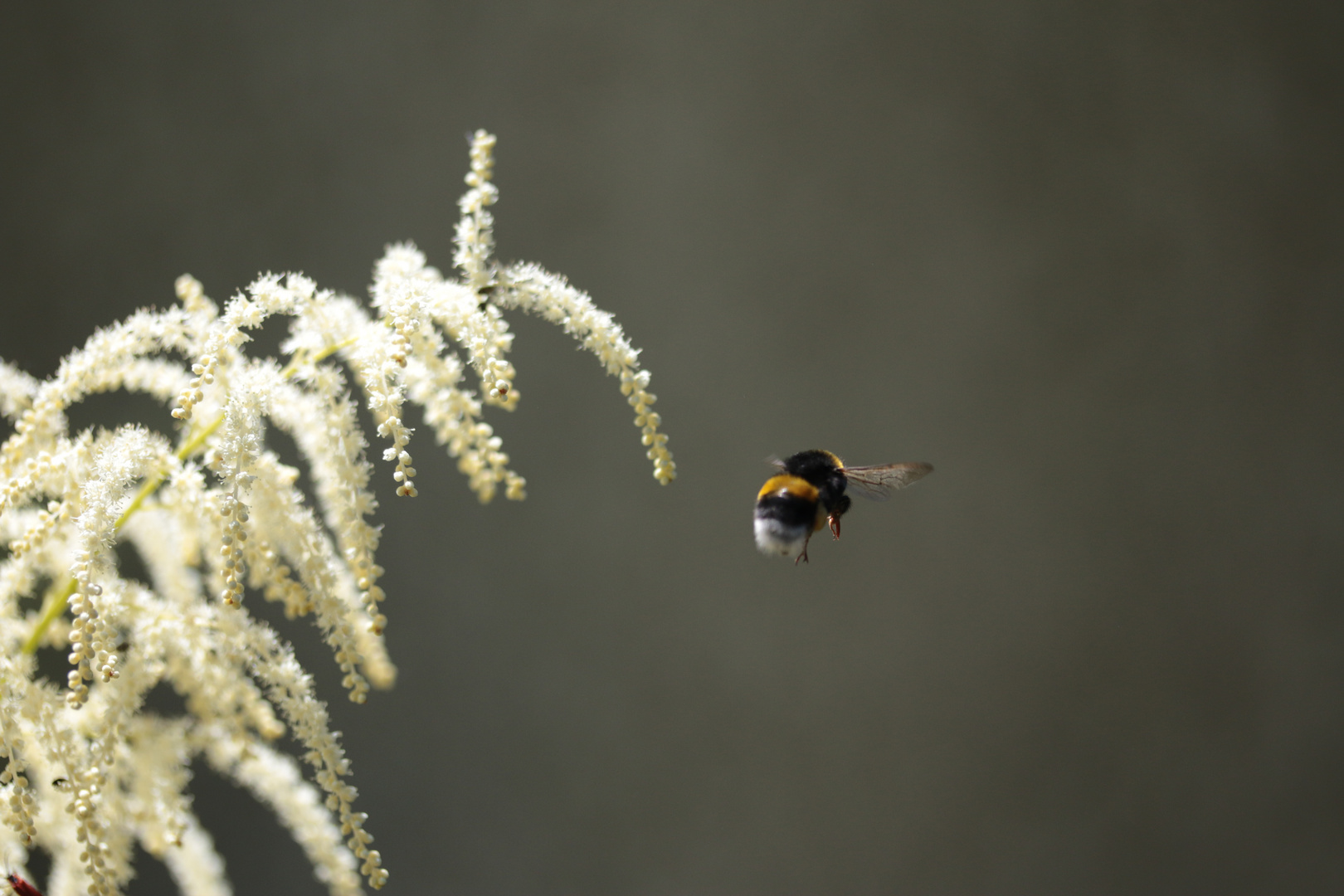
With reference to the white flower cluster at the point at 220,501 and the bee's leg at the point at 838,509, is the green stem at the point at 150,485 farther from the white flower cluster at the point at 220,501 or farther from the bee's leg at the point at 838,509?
the bee's leg at the point at 838,509

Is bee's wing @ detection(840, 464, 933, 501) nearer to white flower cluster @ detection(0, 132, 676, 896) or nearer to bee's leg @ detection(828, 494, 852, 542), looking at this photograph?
bee's leg @ detection(828, 494, 852, 542)

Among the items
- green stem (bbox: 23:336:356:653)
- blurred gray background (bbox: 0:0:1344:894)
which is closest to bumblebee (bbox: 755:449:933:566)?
green stem (bbox: 23:336:356:653)

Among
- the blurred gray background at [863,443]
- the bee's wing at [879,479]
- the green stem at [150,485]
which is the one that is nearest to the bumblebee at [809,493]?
the bee's wing at [879,479]

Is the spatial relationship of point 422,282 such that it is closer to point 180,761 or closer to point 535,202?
point 180,761

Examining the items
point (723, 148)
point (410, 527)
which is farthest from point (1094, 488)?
point (410, 527)

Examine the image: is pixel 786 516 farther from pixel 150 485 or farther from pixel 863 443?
pixel 863 443
